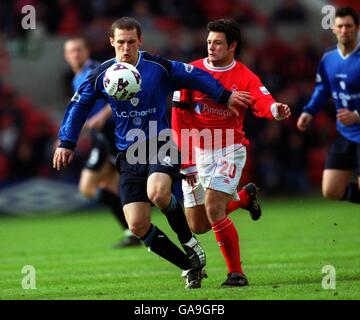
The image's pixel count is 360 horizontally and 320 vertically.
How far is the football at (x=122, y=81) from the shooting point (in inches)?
306

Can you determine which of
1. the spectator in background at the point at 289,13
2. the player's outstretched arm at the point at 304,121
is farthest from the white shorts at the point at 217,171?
the spectator in background at the point at 289,13

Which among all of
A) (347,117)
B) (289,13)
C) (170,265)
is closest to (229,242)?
(170,265)

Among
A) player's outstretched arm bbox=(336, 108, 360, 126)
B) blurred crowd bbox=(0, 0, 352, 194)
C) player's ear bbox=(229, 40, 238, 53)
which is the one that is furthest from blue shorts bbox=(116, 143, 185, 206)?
blurred crowd bbox=(0, 0, 352, 194)

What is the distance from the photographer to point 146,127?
8109 mm

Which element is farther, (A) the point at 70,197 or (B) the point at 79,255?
(A) the point at 70,197

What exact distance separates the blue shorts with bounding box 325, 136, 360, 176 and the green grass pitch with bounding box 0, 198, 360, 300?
92cm

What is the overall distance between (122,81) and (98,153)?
17.2 ft

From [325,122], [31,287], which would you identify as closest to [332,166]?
[31,287]

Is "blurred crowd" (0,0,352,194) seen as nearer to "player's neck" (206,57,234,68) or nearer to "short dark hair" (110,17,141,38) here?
"player's neck" (206,57,234,68)

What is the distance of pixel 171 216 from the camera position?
26.6 ft

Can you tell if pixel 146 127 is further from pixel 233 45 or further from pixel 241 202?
pixel 241 202

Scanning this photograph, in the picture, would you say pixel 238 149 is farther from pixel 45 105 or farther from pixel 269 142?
pixel 45 105

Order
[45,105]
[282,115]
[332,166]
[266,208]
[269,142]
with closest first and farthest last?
1. [282,115]
2. [332,166]
3. [266,208]
4. [269,142]
5. [45,105]

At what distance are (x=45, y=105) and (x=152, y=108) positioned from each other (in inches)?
529
